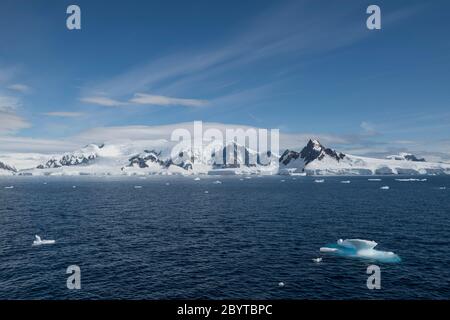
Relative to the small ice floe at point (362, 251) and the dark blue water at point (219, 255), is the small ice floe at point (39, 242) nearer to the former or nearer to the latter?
the dark blue water at point (219, 255)

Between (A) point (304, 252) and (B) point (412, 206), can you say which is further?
(B) point (412, 206)

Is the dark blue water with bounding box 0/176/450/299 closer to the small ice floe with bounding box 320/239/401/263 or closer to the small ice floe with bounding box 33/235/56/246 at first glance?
the small ice floe with bounding box 320/239/401/263

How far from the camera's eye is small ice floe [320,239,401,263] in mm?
60688

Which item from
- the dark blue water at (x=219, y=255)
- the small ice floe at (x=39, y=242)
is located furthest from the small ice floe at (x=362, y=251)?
the small ice floe at (x=39, y=242)

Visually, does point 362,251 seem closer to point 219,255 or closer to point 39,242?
point 219,255

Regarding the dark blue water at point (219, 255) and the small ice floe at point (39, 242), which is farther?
the small ice floe at point (39, 242)

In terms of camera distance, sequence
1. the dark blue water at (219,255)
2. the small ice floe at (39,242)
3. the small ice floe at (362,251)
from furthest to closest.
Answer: the small ice floe at (39,242) → the small ice floe at (362,251) → the dark blue water at (219,255)

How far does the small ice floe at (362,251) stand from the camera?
6069 cm

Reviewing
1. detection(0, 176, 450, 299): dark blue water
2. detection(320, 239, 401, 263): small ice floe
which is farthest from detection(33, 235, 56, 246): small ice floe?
detection(320, 239, 401, 263): small ice floe

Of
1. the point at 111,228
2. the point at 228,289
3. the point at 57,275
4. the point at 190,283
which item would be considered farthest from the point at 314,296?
the point at 111,228

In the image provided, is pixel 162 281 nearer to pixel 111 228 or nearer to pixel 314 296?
pixel 314 296
